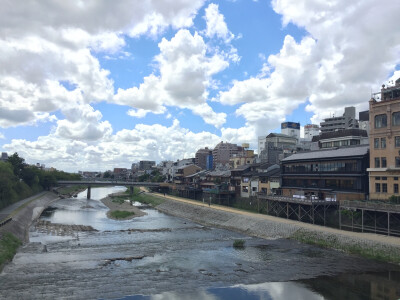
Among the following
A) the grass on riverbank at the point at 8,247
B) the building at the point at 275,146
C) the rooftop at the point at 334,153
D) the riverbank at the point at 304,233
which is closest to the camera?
the grass on riverbank at the point at 8,247

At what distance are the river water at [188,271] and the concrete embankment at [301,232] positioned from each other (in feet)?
5.10

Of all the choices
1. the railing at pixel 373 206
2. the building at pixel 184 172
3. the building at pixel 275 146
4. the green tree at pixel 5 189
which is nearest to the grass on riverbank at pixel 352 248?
the railing at pixel 373 206

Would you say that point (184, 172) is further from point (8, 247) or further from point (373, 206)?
point (8, 247)

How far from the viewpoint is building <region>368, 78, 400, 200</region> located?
41.1 m

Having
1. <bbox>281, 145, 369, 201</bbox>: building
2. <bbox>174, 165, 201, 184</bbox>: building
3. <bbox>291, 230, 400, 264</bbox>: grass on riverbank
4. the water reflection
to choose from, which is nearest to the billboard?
<bbox>174, 165, 201, 184</bbox>: building

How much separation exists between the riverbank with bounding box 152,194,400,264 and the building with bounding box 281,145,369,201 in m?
7.31

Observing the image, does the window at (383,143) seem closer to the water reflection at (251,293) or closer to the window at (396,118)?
the window at (396,118)

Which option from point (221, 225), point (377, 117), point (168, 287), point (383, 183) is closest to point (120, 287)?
point (168, 287)

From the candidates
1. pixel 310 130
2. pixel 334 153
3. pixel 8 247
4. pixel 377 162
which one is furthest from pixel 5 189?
pixel 310 130

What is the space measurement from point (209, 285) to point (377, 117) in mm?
33396

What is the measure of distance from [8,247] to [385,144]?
46.8 meters

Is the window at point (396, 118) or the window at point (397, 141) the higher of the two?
the window at point (396, 118)

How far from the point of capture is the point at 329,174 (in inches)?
2014

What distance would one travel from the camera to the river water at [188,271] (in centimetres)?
2402
